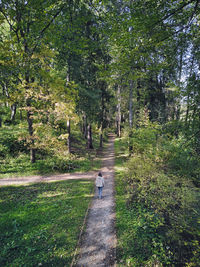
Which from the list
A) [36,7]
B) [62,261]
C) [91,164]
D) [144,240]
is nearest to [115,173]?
[91,164]

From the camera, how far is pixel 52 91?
1080cm

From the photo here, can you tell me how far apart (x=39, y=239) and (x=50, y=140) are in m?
7.57

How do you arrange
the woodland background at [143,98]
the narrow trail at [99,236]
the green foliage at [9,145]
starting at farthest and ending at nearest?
1. the green foliage at [9,145]
2. the woodland background at [143,98]
3. the narrow trail at [99,236]

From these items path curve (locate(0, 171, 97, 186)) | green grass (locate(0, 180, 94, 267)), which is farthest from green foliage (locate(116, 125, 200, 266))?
path curve (locate(0, 171, 97, 186))

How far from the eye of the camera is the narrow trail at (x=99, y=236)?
4.64 m

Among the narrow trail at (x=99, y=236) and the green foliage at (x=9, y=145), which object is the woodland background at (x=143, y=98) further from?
the narrow trail at (x=99, y=236)

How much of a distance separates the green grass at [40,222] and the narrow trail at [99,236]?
43cm

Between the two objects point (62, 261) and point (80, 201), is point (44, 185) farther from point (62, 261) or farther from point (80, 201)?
point (62, 261)

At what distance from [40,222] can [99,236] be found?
2760mm

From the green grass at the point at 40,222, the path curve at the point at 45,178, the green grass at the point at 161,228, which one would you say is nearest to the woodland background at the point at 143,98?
the green grass at the point at 161,228

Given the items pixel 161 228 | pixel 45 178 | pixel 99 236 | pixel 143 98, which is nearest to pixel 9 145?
pixel 45 178

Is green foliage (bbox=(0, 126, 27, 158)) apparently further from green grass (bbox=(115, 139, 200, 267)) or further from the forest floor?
green grass (bbox=(115, 139, 200, 267))

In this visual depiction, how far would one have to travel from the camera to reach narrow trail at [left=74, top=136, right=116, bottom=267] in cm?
464

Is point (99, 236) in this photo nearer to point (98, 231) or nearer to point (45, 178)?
point (98, 231)
